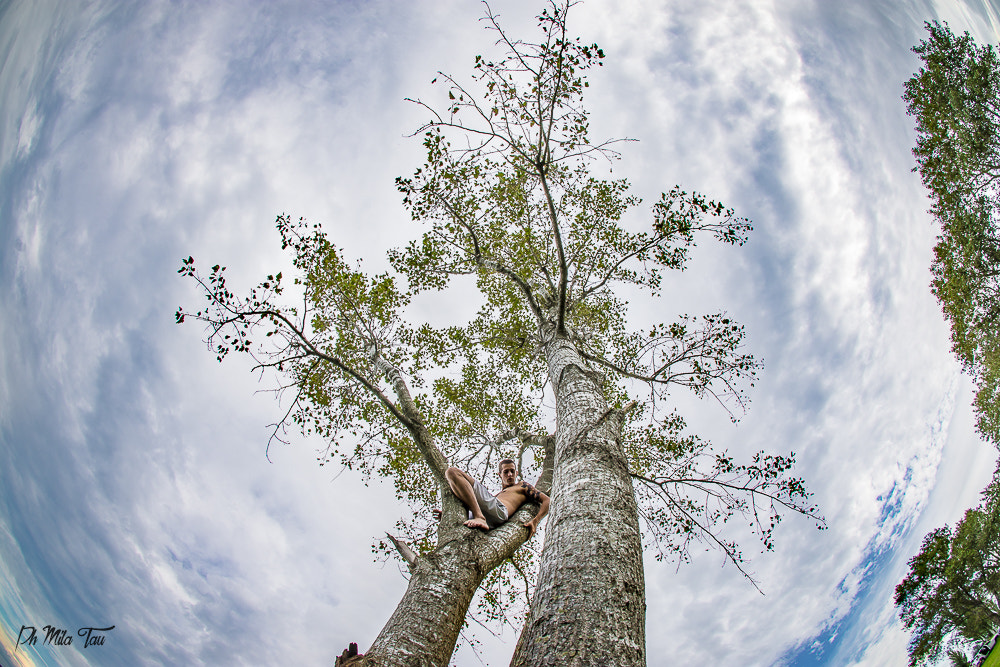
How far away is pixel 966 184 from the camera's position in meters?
9.45

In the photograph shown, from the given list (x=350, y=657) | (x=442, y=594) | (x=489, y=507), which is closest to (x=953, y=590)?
(x=489, y=507)

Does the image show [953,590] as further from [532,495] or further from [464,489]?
[464,489]

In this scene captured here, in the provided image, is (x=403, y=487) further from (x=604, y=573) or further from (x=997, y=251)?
(x=997, y=251)

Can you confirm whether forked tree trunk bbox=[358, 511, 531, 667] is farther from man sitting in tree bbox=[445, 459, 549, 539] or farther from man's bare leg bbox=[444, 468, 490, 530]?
man's bare leg bbox=[444, 468, 490, 530]

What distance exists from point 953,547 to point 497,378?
1971cm

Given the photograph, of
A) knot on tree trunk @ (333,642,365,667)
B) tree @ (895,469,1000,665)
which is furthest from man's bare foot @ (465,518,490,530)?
tree @ (895,469,1000,665)

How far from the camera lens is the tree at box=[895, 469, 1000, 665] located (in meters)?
13.9

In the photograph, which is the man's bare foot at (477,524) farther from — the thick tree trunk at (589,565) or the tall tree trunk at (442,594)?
the thick tree trunk at (589,565)

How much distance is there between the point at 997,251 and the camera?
8883 millimetres

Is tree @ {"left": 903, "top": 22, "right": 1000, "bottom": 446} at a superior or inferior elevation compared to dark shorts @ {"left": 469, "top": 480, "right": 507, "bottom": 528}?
superior

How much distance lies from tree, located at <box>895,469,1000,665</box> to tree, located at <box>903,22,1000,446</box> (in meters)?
6.13

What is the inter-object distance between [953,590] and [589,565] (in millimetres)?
24776

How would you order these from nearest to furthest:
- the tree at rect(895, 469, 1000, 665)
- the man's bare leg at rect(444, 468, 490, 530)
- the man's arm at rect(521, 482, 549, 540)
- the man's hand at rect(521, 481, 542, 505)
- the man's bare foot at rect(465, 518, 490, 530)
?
the man's bare foot at rect(465, 518, 490, 530) → the man's bare leg at rect(444, 468, 490, 530) → the man's arm at rect(521, 482, 549, 540) → the man's hand at rect(521, 481, 542, 505) → the tree at rect(895, 469, 1000, 665)

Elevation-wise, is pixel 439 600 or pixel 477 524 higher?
pixel 477 524
